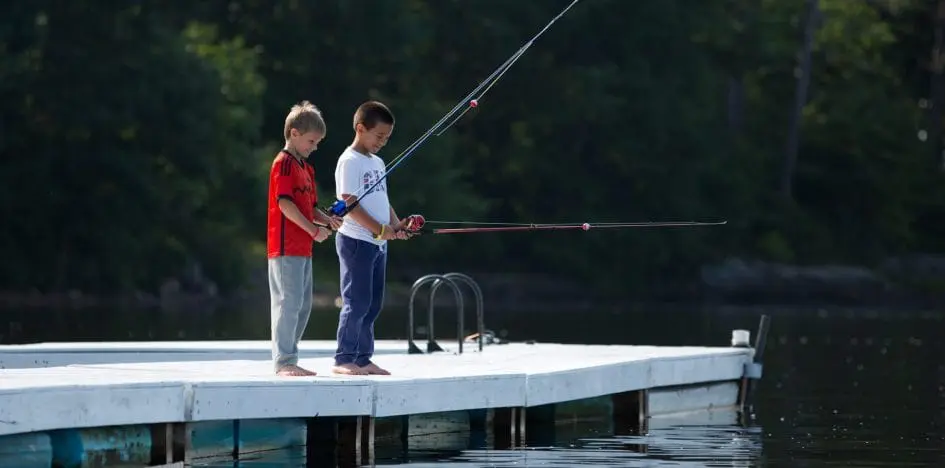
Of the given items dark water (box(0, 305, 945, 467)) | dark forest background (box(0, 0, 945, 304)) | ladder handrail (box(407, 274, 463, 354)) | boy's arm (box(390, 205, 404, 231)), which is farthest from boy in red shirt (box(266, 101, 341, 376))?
dark forest background (box(0, 0, 945, 304))

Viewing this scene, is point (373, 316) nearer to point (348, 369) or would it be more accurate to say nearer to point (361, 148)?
point (348, 369)

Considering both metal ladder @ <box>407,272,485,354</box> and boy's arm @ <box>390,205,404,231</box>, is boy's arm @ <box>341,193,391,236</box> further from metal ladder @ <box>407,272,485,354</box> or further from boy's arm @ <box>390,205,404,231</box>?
metal ladder @ <box>407,272,485,354</box>

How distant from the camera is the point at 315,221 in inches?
435

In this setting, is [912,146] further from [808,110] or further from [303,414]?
[303,414]

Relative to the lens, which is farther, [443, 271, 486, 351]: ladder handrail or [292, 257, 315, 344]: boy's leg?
[443, 271, 486, 351]: ladder handrail

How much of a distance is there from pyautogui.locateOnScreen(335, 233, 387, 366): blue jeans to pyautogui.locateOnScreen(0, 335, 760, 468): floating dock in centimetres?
26

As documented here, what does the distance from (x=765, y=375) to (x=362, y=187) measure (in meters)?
10.0

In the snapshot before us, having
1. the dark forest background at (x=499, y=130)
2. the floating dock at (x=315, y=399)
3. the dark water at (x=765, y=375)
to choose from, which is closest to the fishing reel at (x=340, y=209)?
the floating dock at (x=315, y=399)

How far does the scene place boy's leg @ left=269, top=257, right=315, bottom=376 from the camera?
1095 cm

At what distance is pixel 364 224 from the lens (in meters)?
11.1

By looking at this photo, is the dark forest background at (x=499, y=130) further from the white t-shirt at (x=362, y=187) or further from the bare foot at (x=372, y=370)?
the white t-shirt at (x=362, y=187)

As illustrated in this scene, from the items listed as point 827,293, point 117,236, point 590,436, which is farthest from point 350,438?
point 827,293

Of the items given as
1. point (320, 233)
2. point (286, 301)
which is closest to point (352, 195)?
point (320, 233)

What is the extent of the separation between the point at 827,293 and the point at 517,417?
35.8 meters
